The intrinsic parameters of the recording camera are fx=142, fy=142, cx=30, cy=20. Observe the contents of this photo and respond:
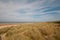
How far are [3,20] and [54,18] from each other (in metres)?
0.86

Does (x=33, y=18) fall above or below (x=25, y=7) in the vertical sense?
below

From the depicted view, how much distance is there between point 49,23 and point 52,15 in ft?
0.47

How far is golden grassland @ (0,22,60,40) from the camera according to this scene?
2.26 m

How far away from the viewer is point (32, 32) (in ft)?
7.53

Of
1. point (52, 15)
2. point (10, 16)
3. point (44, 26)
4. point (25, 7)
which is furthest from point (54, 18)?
point (10, 16)

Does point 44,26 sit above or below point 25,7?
below

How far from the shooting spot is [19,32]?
2.31m

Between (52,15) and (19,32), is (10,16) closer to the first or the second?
(19,32)

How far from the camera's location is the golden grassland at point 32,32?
2.26 meters

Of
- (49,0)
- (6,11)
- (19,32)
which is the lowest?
(19,32)

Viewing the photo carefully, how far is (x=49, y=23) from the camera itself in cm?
236

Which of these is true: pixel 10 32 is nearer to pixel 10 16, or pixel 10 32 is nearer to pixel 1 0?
pixel 10 16

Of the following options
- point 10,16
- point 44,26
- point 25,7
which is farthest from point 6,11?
point 44,26

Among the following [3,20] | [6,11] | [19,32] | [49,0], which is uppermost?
[49,0]
